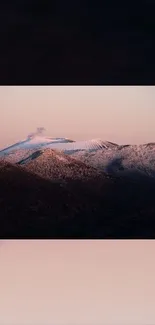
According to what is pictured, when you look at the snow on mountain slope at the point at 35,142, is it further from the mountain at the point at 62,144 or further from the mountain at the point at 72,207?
the mountain at the point at 72,207

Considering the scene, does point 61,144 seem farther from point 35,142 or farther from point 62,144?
point 35,142

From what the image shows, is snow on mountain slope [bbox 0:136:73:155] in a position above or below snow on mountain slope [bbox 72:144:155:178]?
above
